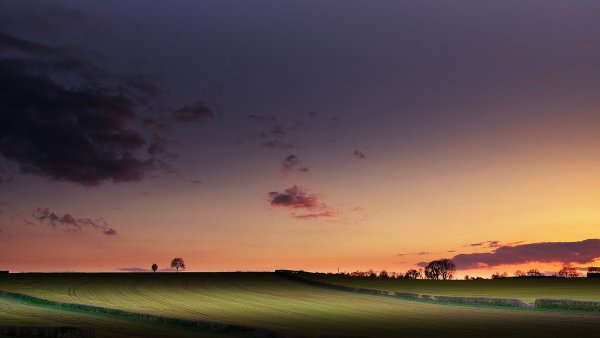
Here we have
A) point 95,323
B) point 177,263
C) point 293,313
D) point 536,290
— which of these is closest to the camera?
point 95,323

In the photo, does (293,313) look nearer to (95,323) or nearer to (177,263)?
(95,323)

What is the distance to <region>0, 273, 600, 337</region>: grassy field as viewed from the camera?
111 feet

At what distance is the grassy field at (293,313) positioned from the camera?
111ft

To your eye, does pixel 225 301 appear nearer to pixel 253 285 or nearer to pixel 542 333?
pixel 253 285

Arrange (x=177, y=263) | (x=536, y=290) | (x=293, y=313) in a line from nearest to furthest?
(x=293, y=313)
(x=536, y=290)
(x=177, y=263)

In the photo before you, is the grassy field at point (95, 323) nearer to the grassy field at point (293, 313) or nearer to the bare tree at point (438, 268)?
the grassy field at point (293, 313)

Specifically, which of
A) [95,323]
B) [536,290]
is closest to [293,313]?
[95,323]

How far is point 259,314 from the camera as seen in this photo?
1711 inches

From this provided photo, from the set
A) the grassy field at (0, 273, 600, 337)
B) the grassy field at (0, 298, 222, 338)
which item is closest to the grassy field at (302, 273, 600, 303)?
the grassy field at (0, 273, 600, 337)

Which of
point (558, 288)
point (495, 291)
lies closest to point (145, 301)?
point (495, 291)

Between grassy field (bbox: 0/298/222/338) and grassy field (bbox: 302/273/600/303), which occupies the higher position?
grassy field (bbox: 302/273/600/303)

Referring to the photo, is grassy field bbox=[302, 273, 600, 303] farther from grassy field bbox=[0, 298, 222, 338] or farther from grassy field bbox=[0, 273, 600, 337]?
grassy field bbox=[0, 298, 222, 338]

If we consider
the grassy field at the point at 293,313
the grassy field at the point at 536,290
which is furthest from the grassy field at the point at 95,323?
the grassy field at the point at 536,290

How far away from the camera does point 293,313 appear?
44.5 metres
